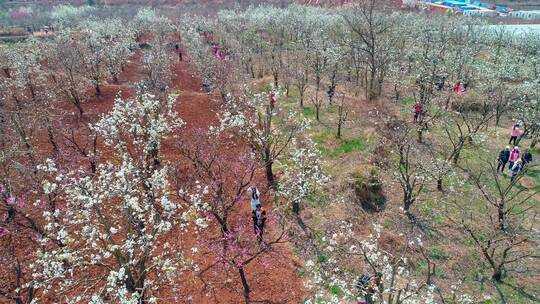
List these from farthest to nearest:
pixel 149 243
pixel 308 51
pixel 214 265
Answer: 1. pixel 308 51
2. pixel 214 265
3. pixel 149 243

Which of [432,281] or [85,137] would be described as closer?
[432,281]

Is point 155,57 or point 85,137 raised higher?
point 155,57

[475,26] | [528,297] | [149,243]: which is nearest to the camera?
[149,243]

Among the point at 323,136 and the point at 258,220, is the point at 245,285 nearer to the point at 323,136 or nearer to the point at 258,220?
the point at 258,220

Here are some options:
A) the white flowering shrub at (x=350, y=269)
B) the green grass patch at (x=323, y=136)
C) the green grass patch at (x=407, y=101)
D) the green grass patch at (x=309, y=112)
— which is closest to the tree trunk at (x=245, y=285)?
the white flowering shrub at (x=350, y=269)

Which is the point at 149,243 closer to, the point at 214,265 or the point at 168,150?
the point at 214,265

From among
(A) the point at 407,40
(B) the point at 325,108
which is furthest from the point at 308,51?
(A) the point at 407,40

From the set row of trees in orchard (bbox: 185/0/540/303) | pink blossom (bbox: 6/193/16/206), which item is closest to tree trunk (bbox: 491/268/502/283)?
row of trees in orchard (bbox: 185/0/540/303)
